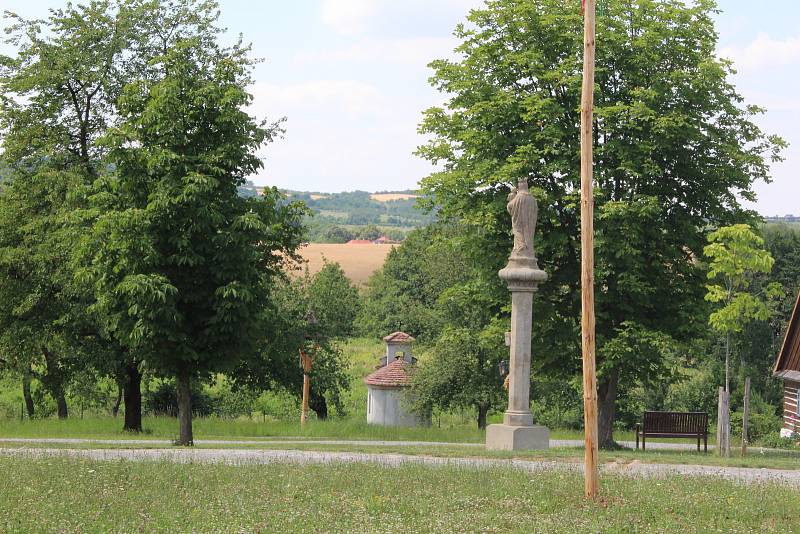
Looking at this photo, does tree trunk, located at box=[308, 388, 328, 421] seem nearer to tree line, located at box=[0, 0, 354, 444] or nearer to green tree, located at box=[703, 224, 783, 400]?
tree line, located at box=[0, 0, 354, 444]

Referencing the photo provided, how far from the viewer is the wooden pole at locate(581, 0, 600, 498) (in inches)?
542

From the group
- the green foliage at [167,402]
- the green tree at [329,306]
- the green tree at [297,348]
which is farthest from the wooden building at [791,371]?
the green foliage at [167,402]

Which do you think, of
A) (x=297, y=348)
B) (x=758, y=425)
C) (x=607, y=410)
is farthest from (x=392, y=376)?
(x=758, y=425)

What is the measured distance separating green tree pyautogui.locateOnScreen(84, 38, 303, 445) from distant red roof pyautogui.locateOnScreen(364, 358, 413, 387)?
15.0m

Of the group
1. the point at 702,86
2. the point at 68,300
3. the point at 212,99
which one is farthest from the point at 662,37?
the point at 68,300

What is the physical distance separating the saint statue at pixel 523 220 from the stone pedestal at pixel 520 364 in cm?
28

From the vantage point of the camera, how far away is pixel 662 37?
27.3 meters

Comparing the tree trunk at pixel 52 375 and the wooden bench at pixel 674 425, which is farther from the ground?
the tree trunk at pixel 52 375

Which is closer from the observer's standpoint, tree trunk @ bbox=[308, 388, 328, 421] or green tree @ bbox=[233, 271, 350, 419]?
green tree @ bbox=[233, 271, 350, 419]

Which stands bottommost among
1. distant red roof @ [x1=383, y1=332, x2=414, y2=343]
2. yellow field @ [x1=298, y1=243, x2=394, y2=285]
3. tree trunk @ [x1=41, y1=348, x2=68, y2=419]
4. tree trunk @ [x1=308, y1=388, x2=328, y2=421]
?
tree trunk @ [x1=308, y1=388, x2=328, y2=421]

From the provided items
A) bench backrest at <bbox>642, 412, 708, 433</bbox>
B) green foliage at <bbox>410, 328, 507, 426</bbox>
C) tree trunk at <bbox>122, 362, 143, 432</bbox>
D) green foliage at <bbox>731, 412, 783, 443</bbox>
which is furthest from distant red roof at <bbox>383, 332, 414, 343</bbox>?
bench backrest at <bbox>642, 412, 708, 433</bbox>

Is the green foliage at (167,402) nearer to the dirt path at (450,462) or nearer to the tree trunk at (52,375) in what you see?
the tree trunk at (52,375)

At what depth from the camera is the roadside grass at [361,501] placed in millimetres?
11570

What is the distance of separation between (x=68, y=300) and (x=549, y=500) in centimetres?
2234
